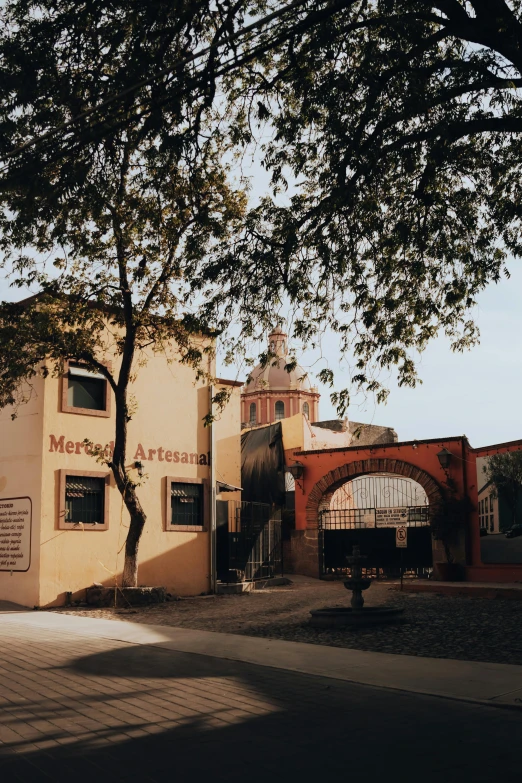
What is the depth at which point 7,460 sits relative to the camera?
19.0 metres

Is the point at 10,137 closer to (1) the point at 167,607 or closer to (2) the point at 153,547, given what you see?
(1) the point at 167,607

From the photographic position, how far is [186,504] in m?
21.5

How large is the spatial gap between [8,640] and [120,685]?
4560 millimetres

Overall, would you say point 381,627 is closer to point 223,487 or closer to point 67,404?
point 67,404

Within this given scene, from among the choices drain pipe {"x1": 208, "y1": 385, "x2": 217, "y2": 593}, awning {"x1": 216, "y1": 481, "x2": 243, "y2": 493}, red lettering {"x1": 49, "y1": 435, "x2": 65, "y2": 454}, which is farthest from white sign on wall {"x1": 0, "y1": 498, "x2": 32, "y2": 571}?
awning {"x1": 216, "y1": 481, "x2": 243, "y2": 493}

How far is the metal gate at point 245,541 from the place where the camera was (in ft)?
73.1

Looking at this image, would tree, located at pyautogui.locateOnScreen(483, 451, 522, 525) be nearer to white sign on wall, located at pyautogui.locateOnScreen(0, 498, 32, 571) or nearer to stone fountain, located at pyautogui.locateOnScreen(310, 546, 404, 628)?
stone fountain, located at pyautogui.locateOnScreen(310, 546, 404, 628)

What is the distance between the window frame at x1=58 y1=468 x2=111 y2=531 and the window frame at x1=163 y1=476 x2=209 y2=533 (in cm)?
179

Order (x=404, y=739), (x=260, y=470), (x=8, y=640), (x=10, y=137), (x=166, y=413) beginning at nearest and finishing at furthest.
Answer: (x=404, y=739), (x=10, y=137), (x=8, y=640), (x=166, y=413), (x=260, y=470)

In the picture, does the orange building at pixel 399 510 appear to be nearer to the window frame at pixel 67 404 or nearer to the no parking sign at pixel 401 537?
the no parking sign at pixel 401 537

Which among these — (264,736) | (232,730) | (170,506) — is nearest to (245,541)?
(170,506)

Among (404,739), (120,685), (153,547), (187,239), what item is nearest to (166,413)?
(153,547)

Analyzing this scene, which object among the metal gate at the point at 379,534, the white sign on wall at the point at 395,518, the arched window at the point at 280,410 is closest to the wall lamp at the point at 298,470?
the metal gate at the point at 379,534

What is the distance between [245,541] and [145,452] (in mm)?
A: 4280
